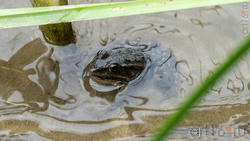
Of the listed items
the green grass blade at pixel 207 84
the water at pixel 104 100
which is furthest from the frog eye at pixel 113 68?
the green grass blade at pixel 207 84

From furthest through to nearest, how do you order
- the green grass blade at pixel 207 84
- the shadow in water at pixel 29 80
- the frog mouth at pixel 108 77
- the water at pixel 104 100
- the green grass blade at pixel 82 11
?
1. the frog mouth at pixel 108 77
2. the shadow in water at pixel 29 80
3. the water at pixel 104 100
4. the green grass blade at pixel 82 11
5. the green grass blade at pixel 207 84

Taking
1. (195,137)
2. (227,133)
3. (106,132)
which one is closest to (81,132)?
(106,132)

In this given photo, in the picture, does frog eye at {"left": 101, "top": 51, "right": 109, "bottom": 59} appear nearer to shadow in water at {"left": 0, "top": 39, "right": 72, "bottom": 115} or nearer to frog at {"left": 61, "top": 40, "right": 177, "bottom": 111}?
frog at {"left": 61, "top": 40, "right": 177, "bottom": 111}

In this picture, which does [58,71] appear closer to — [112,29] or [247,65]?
[112,29]

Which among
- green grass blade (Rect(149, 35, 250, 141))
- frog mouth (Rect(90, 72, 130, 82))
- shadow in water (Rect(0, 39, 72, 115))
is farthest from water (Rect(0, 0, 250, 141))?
green grass blade (Rect(149, 35, 250, 141))

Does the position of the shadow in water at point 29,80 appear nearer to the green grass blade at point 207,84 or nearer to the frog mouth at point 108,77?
the frog mouth at point 108,77
